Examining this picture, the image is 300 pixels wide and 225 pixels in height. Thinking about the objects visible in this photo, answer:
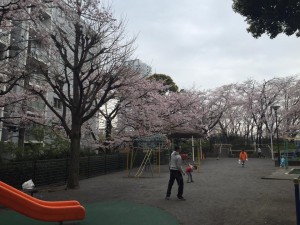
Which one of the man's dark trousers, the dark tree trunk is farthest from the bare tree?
the man's dark trousers

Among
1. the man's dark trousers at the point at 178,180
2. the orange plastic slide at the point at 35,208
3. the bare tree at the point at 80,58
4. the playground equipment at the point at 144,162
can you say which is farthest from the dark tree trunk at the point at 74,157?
the orange plastic slide at the point at 35,208

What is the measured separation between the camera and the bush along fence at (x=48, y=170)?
40.2 ft

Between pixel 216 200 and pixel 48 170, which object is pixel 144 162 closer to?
pixel 48 170

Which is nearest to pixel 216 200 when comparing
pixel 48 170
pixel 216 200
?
pixel 216 200

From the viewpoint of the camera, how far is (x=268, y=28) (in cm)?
836

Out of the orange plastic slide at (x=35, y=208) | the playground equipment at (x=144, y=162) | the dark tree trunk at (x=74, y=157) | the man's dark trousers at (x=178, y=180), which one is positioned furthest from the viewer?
the playground equipment at (x=144, y=162)

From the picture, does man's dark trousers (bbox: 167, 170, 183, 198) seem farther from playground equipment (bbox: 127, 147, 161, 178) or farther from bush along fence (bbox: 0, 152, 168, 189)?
playground equipment (bbox: 127, 147, 161, 178)

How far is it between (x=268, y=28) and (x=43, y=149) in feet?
45.1

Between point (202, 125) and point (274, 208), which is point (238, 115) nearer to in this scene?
point (202, 125)

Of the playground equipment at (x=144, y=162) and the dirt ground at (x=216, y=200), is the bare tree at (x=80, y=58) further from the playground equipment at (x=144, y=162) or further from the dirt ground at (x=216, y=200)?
the playground equipment at (x=144, y=162)

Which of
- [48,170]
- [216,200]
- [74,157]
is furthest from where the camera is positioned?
[48,170]

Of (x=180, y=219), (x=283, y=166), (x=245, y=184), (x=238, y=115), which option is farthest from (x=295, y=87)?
(x=180, y=219)

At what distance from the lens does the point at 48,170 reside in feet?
46.7

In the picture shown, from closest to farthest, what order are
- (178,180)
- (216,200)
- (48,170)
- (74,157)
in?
(216,200)
(178,180)
(74,157)
(48,170)
